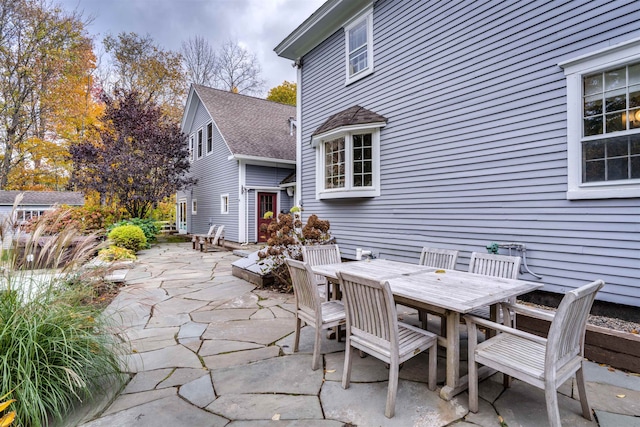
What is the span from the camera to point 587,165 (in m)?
3.64

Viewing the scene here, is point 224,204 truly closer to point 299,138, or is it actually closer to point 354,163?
point 299,138

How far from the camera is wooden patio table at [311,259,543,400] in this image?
2236 mm

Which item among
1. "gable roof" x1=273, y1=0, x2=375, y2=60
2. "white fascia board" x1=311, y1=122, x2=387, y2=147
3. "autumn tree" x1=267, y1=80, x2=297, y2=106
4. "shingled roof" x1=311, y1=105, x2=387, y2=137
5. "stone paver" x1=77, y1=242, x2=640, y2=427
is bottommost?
"stone paver" x1=77, y1=242, x2=640, y2=427

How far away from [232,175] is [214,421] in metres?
10.7

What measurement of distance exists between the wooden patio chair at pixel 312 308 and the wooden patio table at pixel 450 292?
1.14 feet

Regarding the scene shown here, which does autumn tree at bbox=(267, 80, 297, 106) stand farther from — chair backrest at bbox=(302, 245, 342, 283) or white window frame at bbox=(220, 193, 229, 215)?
chair backrest at bbox=(302, 245, 342, 283)

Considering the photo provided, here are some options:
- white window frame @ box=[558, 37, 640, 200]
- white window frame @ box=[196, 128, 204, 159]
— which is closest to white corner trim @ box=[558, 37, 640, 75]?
white window frame @ box=[558, 37, 640, 200]

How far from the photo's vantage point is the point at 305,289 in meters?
2.88

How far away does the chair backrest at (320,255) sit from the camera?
13.1 ft

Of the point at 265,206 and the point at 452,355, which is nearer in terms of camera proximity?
the point at 452,355

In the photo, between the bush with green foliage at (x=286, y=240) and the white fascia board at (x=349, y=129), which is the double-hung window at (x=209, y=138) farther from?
the bush with green foliage at (x=286, y=240)

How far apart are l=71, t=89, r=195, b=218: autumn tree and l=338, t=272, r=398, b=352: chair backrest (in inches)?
470

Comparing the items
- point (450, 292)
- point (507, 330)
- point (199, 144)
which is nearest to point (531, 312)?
point (507, 330)

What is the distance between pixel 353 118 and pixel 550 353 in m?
→ 5.43
